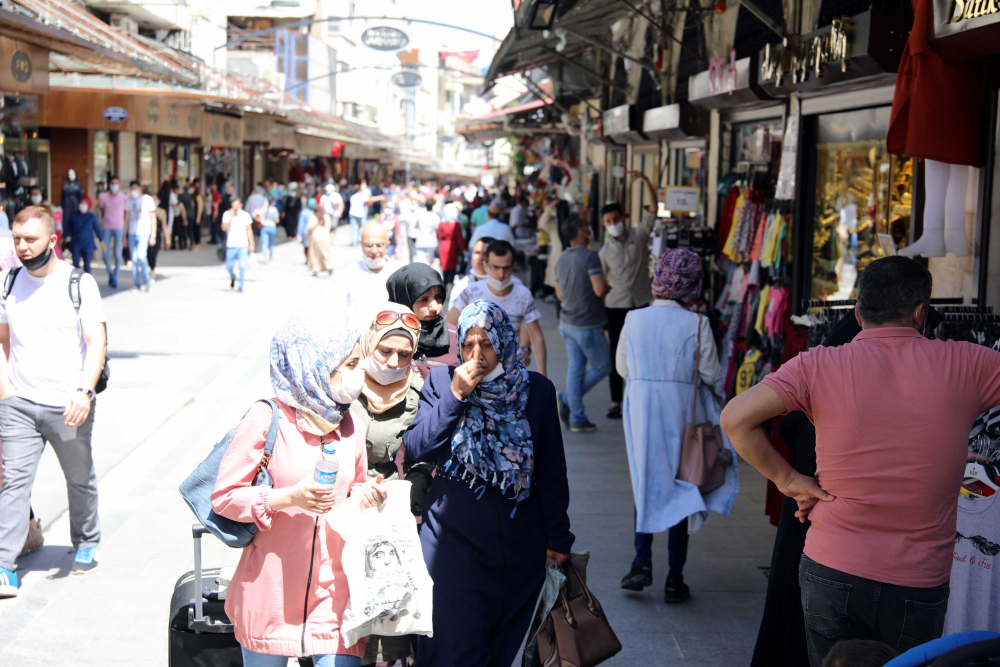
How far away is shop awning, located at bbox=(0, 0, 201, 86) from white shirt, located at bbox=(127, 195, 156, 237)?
7.34 feet

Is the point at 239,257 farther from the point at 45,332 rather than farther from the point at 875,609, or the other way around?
the point at 875,609

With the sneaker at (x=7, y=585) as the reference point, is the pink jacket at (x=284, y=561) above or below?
above

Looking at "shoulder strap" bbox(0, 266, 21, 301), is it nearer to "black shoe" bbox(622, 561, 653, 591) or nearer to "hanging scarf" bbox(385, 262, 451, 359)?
"hanging scarf" bbox(385, 262, 451, 359)

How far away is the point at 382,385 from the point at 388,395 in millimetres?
42

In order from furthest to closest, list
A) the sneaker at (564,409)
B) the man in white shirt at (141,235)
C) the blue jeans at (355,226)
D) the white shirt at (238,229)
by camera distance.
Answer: the blue jeans at (355,226) → the man in white shirt at (141,235) → the white shirt at (238,229) → the sneaker at (564,409)

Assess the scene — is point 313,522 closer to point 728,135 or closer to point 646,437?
point 646,437

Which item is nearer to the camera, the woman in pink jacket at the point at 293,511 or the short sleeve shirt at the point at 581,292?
the woman in pink jacket at the point at 293,511

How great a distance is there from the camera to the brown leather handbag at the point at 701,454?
5.05 m

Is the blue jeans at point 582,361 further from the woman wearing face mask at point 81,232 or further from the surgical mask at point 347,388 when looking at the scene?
the woman wearing face mask at point 81,232

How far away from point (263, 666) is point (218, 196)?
2995 centimetres

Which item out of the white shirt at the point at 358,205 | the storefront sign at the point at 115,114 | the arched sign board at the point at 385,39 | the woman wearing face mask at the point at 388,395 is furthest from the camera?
the white shirt at the point at 358,205

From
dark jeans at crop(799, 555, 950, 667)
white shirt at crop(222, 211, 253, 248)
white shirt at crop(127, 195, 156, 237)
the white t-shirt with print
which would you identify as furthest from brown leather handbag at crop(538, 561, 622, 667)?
white shirt at crop(127, 195, 156, 237)

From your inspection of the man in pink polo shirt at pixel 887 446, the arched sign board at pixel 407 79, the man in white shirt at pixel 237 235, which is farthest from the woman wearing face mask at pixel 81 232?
the arched sign board at pixel 407 79

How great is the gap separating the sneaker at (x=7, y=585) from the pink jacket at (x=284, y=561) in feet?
8.36
